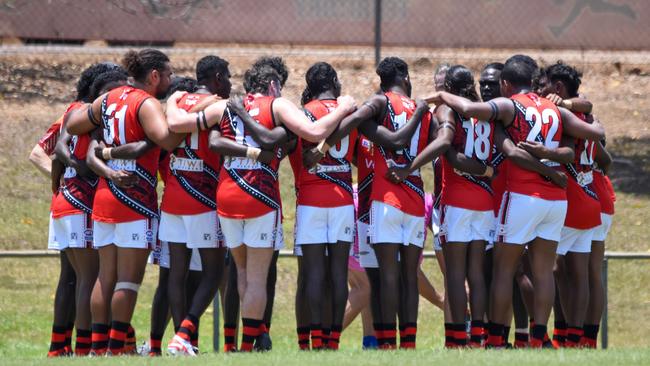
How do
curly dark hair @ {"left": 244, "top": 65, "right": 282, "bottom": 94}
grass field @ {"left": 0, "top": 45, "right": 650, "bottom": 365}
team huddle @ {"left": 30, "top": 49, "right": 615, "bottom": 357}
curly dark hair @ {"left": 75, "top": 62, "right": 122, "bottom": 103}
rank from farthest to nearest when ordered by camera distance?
curly dark hair @ {"left": 75, "top": 62, "right": 122, "bottom": 103}, curly dark hair @ {"left": 244, "top": 65, "right": 282, "bottom": 94}, team huddle @ {"left": 30, "top": 49, "right": 615, "bottom": 357}, grass field @ {"left": 0, "top": 45, "right": 650, "bottom": 365}

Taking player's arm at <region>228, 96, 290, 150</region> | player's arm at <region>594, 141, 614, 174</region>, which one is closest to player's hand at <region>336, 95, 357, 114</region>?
player's arm at <region>228, 96, 290, 150</region>

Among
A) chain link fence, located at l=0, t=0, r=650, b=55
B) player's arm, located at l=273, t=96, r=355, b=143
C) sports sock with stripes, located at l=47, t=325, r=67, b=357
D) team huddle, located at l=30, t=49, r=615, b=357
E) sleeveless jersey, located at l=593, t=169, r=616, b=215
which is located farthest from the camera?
chain link fence, located at l=0, t=0, r=650, b=55

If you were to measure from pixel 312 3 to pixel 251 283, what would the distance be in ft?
36.0

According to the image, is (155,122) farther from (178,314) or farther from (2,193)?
(2,193)

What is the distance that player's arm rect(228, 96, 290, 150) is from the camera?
1089 cm

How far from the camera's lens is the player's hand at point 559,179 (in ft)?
36.6

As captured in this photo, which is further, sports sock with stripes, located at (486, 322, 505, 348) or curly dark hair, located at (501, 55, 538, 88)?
curly dark hair, located at (501, 55, 538, 88)

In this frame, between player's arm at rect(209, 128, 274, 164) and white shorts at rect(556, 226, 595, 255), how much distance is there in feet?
8.94

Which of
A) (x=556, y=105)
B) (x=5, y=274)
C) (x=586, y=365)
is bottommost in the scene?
(x=586, y=365)

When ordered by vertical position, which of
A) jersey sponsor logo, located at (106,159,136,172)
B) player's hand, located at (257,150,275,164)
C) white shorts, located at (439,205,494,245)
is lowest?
white shorts, located at (439,205,494,245)

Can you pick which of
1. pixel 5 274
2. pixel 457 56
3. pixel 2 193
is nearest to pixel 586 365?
pixel 5 274

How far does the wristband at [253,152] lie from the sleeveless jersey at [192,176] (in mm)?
502

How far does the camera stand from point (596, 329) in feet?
39.7

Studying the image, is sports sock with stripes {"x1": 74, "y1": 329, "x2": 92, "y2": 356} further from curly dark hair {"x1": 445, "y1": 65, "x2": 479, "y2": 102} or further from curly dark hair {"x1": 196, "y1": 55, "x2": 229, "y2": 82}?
curly dark hair {"x1": 445, "y1": 65, "x2": 479, "y2": 102}
